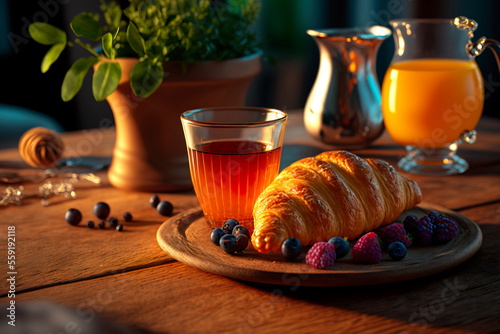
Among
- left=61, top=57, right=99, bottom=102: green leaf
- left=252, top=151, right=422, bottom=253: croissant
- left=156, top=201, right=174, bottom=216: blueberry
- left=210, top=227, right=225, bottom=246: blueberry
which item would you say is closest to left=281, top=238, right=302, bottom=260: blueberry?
left=252, top=151, right=422, bottom=253: croissant

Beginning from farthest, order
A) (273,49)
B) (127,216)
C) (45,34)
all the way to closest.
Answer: (273,49), (45,34), (127,216)

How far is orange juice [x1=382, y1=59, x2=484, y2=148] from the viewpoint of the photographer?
1433 millimetres

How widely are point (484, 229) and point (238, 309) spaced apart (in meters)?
0.50

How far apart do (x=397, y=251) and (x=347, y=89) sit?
2.47 feet

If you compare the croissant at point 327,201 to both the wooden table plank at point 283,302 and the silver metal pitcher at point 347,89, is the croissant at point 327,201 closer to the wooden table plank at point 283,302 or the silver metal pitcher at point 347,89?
the wooden table plank at point 283,302

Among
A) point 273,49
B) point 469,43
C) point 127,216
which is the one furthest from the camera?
point 273,49

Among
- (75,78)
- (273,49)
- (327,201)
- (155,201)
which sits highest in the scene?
(75,78)

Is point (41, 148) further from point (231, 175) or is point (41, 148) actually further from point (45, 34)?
point (231, 175)

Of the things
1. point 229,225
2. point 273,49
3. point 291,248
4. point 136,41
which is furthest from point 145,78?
point 273,49

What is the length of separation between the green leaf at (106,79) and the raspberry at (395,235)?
2.01 ft

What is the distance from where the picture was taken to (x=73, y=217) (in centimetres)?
115

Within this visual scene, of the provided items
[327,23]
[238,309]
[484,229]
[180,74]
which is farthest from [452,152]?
[327,23]

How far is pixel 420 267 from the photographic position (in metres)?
0.85

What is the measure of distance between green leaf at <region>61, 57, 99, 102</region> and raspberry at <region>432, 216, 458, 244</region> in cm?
72
